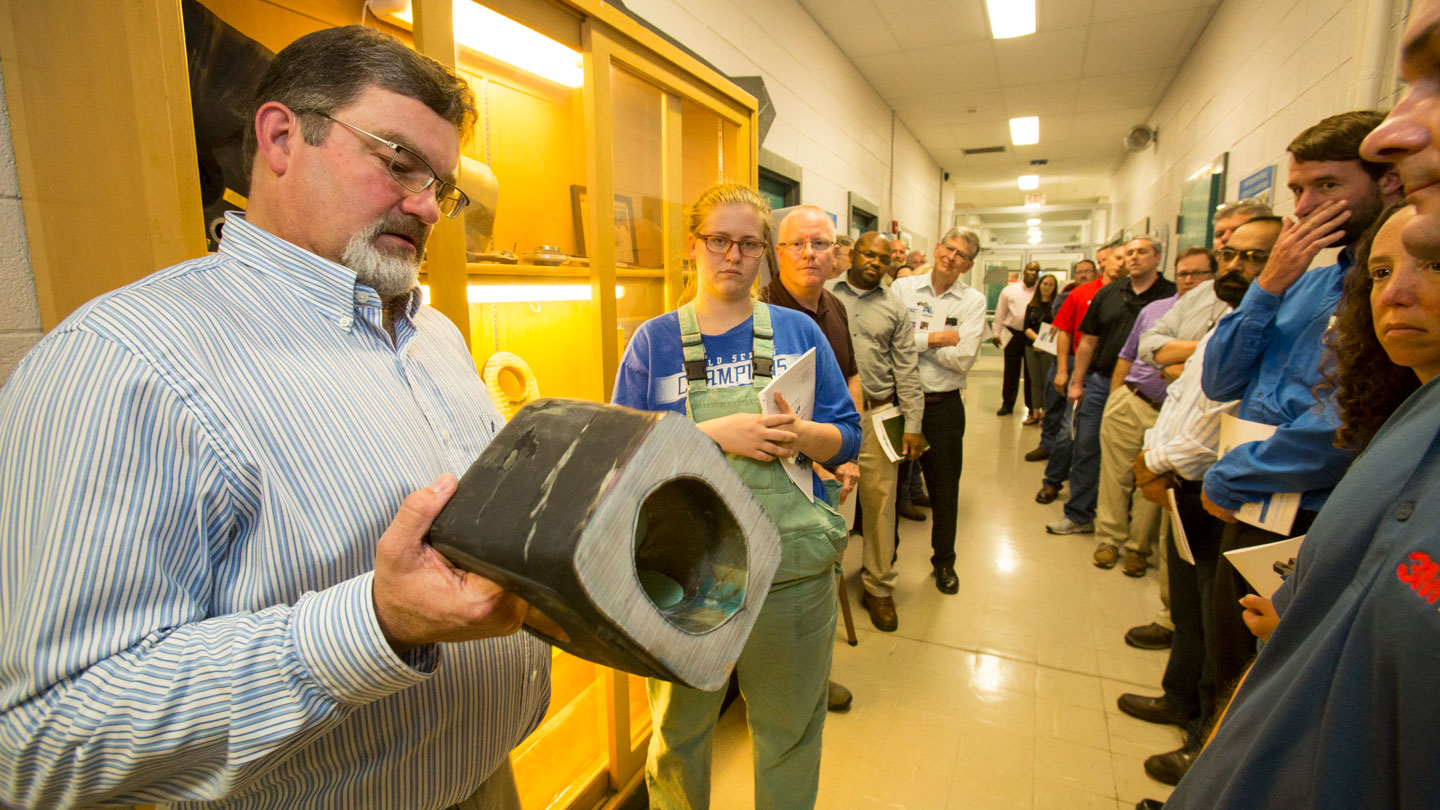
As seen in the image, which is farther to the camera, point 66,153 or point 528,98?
point 528,98

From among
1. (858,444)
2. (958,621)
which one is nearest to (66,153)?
(858,444)

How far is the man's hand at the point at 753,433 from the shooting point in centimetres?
135

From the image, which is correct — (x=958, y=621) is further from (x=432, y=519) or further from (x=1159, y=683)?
(x=432, y=519)

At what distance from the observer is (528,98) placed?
1839 mm

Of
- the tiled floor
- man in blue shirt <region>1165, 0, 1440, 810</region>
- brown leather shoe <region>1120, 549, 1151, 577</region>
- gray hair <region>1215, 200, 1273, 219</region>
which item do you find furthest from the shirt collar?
brown leather shoe <region>1120, 549, 1151, 577</region>

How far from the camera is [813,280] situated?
2.31m

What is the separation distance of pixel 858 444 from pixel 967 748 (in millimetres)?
1283

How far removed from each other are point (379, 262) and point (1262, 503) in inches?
79.0

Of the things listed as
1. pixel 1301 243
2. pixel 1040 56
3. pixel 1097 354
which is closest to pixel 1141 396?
pixel 1097 354

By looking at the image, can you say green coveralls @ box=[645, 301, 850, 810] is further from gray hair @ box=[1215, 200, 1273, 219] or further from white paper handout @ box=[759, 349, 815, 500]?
gray hair @ box=[1215, 200, 1273, 219]

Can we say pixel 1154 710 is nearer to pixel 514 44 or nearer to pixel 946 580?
pixel 946 580

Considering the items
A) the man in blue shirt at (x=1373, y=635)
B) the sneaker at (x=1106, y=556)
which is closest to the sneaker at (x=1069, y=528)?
the sneaker at (x=1106, y=556)

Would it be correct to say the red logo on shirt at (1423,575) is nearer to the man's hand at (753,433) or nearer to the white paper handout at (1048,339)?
the man's hand at (753,433)

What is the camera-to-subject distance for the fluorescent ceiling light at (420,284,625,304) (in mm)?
1562
